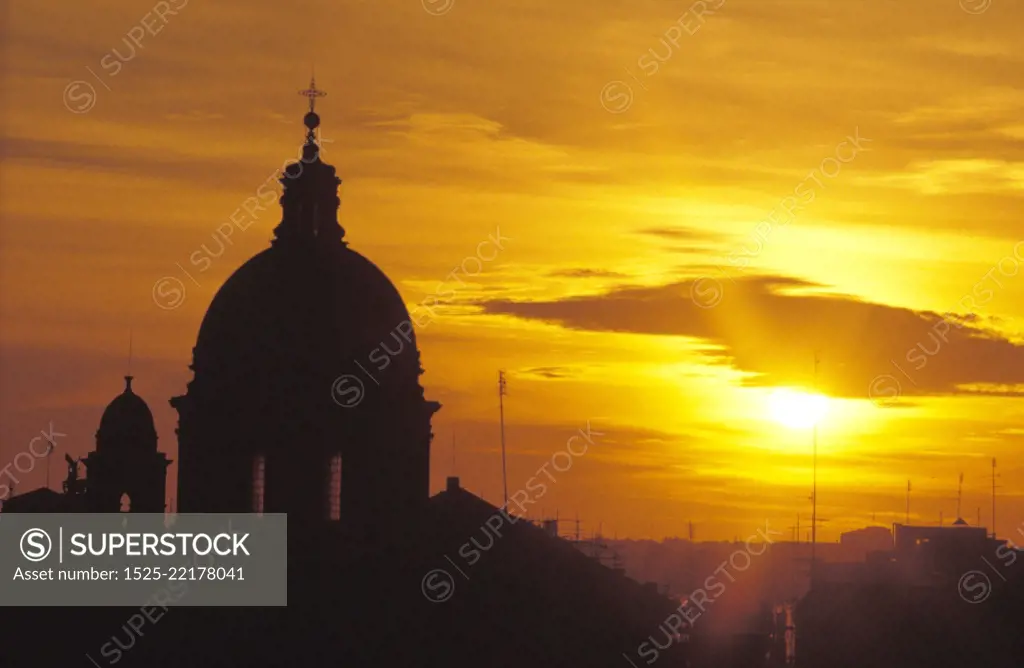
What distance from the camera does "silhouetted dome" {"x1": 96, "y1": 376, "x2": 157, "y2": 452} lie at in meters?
77.4

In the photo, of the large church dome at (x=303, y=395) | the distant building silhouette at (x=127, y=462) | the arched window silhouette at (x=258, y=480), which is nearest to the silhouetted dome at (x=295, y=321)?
the large church dome at (x=303, y=395)

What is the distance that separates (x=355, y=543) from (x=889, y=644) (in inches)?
1253

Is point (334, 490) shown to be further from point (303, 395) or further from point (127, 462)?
point (127, 462)

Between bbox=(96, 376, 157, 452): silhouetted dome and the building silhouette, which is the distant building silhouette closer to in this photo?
bbox=(96, 376, 157, 452): silhouetted dome

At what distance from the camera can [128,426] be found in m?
77.6

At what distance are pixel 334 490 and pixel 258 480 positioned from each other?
8.12ft

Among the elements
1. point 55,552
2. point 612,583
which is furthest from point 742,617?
point 55,552

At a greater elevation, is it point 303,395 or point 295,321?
point 295,321

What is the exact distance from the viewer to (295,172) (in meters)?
73.7

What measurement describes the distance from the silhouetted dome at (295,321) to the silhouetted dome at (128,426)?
643cm

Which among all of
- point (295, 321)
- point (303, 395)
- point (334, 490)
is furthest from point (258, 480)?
point (295, 321)

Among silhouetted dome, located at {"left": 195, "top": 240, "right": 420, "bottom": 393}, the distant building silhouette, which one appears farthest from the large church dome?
the distant building silhouette

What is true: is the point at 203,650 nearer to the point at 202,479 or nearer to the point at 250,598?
the point at 250,598

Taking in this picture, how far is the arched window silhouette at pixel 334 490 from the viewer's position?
71.8 metres
